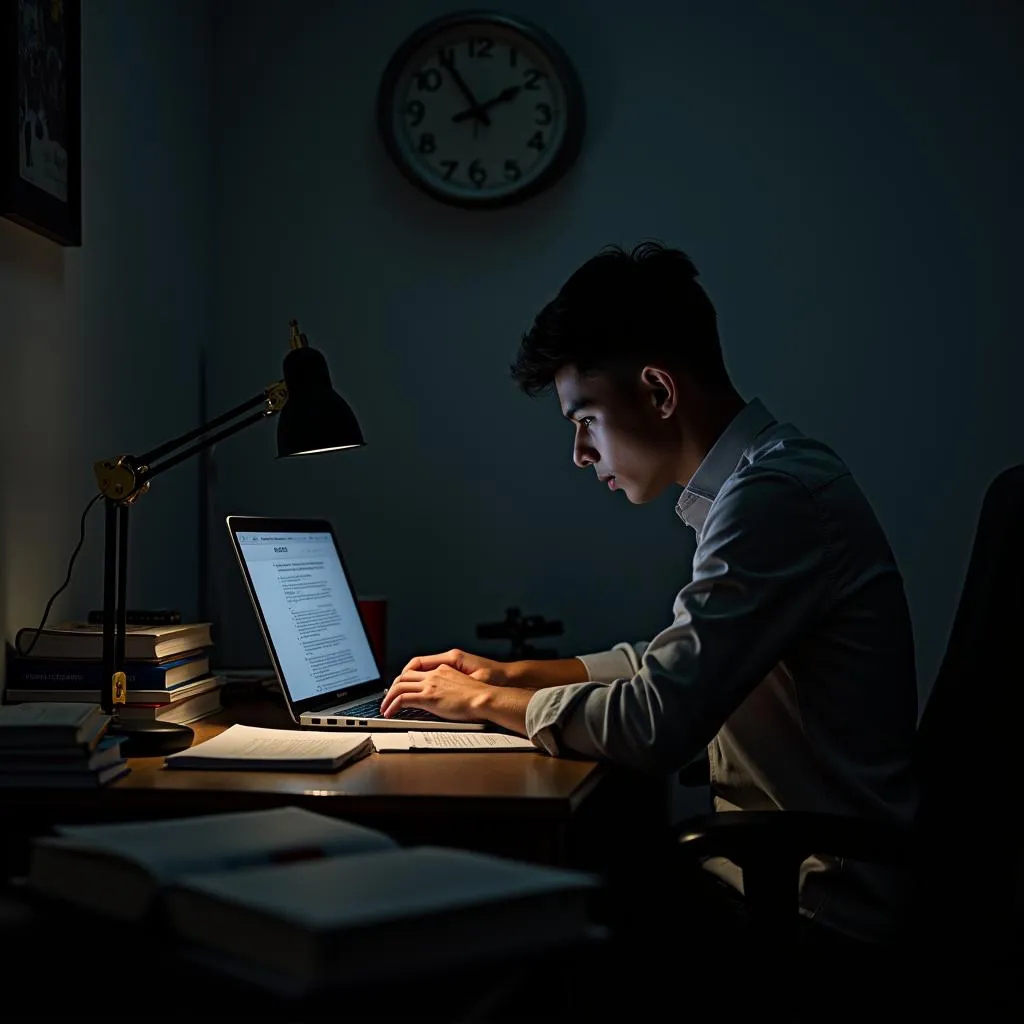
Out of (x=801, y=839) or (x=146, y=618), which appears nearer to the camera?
(x=801, y=839)

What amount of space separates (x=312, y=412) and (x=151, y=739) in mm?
520

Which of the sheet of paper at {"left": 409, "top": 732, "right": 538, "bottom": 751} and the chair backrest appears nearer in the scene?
the chair backrest

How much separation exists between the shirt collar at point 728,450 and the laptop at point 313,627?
44cm

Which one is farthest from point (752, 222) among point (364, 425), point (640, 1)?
point (364, 425)

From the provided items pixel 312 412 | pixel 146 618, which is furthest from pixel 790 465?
pixel 146 618

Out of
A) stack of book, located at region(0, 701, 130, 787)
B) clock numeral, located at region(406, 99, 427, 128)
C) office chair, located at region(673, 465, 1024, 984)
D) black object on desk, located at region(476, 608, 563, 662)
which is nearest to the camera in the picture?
office chair, located at region(673, 465, 1024, 984)

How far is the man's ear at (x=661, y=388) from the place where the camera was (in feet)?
5.31

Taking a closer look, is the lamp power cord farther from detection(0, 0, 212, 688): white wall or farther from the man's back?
the man's back

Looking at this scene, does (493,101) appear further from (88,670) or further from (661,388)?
(88,670)

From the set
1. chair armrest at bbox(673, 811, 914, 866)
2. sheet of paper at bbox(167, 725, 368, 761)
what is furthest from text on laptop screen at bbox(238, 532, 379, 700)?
chair armrest at bbox(673, 811, 914, 866)

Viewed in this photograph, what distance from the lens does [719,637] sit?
1.33 metres

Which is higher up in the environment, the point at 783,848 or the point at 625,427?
the point at 625,427

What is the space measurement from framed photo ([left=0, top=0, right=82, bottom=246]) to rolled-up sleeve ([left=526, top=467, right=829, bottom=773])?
40.1 inches

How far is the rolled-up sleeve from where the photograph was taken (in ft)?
4.35
